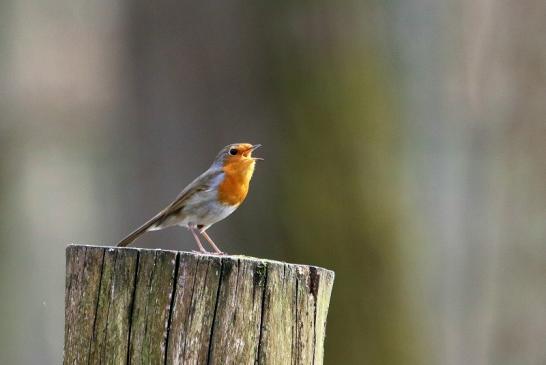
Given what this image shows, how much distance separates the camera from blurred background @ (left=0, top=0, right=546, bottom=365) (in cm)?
714

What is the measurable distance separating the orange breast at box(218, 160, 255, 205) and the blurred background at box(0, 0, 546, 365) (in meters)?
1.28

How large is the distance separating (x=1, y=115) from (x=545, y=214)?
5200 millimetres

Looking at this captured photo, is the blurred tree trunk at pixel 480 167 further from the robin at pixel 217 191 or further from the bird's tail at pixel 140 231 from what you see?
the bird's tail at pixel 140 231

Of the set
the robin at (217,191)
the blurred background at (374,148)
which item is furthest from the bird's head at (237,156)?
the blurred background at (374,148)

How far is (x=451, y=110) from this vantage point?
776 cm

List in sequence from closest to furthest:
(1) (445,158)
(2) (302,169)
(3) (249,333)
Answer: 1. (3) (249,333)
2. (2) (302,169)
3. (1) (445,158)

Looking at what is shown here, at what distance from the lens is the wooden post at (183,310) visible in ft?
10.7

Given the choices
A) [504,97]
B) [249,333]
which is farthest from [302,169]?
[249,333]

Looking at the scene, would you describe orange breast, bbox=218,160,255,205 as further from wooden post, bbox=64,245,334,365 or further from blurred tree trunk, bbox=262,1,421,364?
wooden post, bbox=64,245,334,365

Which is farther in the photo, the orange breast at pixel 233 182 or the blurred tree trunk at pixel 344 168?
the blurred tree trunk at pixel 344 168

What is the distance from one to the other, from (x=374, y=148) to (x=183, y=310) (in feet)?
13.9

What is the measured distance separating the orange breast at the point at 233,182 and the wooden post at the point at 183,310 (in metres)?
2.24

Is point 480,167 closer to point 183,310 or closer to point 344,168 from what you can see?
point 344,168

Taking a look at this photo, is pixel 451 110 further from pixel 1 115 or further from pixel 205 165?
pixel 1 115
